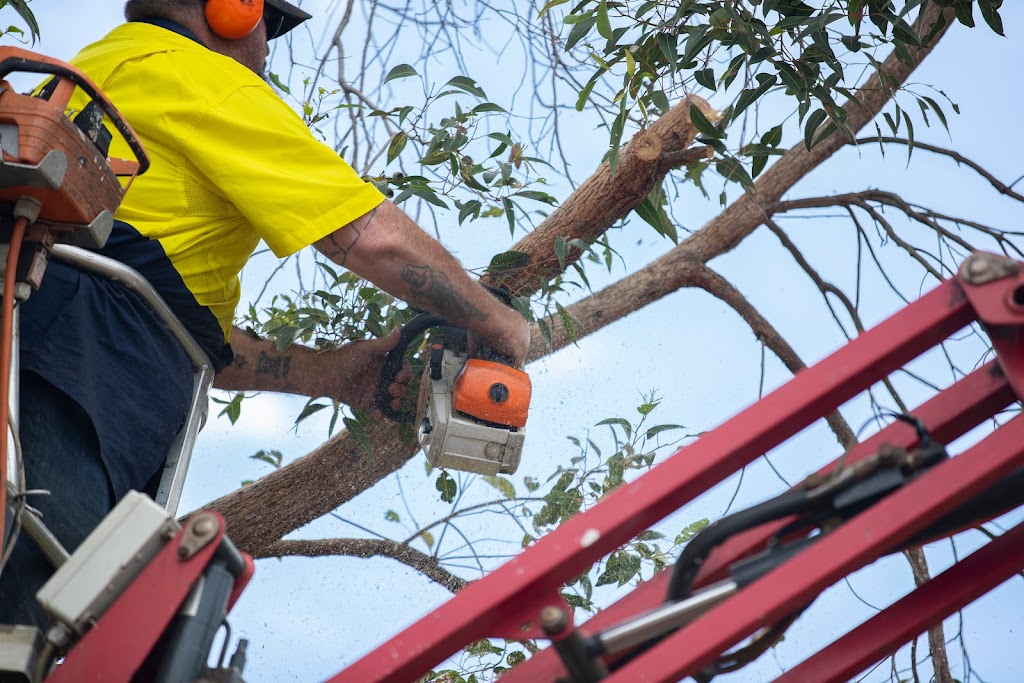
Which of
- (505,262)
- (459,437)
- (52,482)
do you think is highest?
(505,262)

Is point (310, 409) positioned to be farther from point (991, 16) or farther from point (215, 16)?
point (991, 16)

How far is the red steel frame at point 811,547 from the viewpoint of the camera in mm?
1369

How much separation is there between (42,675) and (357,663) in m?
0.42

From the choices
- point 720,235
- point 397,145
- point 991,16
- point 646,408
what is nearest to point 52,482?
point 397,145

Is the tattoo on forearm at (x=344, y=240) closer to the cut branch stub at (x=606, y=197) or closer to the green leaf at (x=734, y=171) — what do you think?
the cut branch stub at (x=606, y=197)

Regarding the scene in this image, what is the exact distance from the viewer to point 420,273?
2572 mm

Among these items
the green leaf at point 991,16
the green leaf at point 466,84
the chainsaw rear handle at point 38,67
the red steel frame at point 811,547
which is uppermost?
the green leaf at point 466,84

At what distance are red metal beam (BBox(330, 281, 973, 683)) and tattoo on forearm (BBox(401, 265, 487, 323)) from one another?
3.88 feet

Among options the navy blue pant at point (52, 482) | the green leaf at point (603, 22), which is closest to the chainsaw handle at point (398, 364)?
the green leaf at point (603, 22)

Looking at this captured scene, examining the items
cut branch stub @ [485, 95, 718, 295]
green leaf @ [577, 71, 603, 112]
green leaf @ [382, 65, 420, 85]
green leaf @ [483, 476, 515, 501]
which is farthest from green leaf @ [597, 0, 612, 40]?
green leaf @ [483, 476, 515, 501]

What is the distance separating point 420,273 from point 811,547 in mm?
1418

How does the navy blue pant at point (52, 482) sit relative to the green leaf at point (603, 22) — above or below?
below

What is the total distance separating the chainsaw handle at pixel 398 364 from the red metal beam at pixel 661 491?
1607mm

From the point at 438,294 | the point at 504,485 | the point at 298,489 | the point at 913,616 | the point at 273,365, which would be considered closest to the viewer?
the point at 913,616
